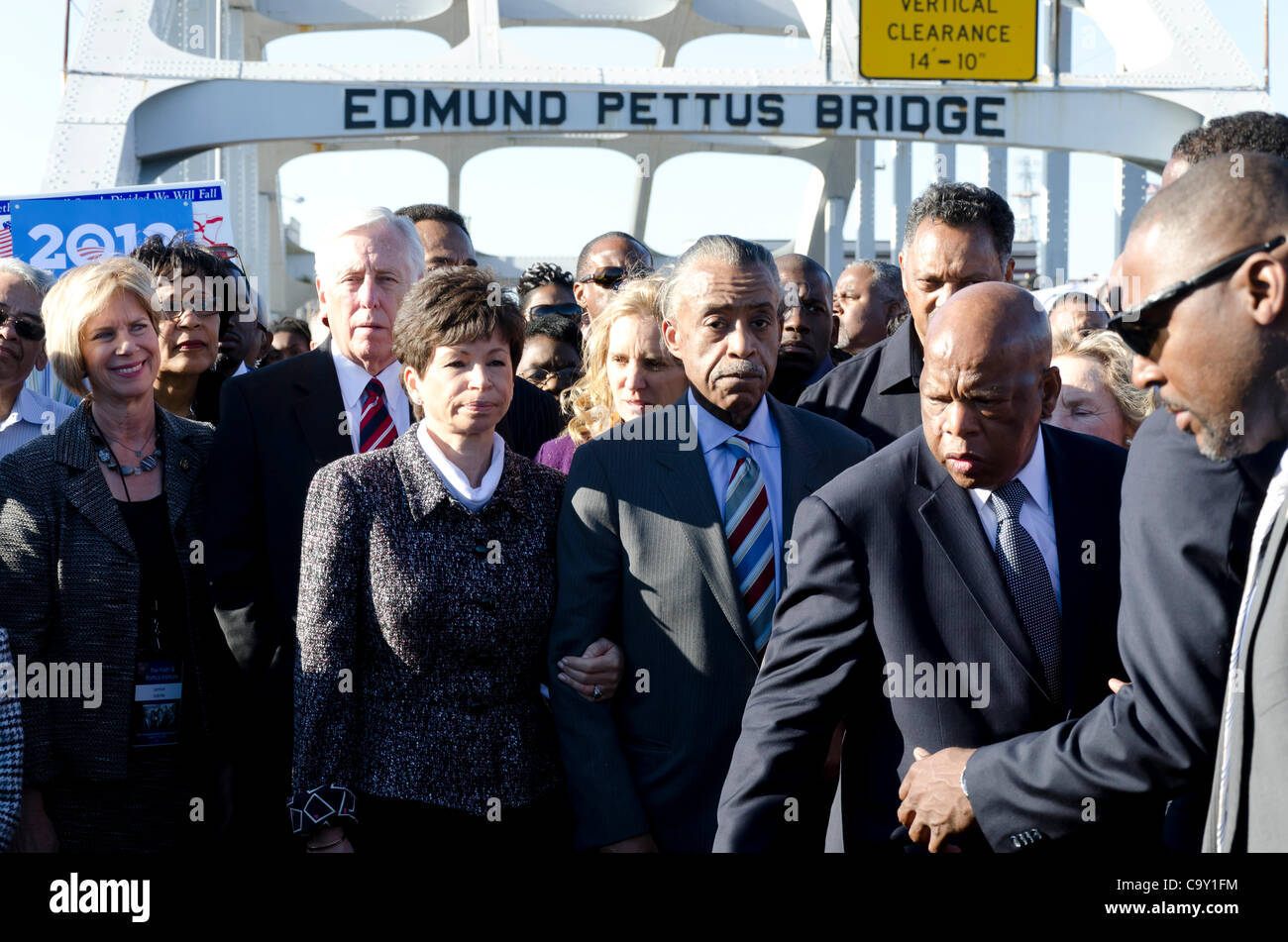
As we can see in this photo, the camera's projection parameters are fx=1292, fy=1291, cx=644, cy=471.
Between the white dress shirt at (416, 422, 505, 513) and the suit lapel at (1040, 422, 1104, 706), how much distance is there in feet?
4.45

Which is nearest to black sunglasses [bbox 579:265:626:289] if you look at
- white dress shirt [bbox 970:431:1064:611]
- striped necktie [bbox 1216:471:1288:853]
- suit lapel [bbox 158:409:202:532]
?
suit lapel [bbox 158:409:202:532]

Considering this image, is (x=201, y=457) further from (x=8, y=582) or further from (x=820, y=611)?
(x=820, y=611)

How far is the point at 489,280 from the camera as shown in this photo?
3.51m

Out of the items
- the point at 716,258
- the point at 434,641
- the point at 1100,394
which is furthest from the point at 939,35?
the point at 434,641

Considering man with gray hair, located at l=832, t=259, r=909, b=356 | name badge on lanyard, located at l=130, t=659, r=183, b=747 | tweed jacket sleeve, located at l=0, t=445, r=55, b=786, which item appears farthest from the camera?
man with gray hair, located at l=832, t=259, r=909, b=356

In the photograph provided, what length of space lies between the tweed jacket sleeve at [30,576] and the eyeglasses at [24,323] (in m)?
0.88

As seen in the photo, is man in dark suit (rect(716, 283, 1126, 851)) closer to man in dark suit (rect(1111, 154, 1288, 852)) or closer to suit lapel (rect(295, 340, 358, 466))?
man in dark suit (rect(1111, 154, 1288, 852))

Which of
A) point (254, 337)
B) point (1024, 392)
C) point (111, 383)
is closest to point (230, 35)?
point (254, 337)

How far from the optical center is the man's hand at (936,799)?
7.93 ft

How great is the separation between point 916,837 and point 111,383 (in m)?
2.63

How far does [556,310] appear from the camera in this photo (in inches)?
252

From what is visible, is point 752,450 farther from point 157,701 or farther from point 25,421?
point 25,421

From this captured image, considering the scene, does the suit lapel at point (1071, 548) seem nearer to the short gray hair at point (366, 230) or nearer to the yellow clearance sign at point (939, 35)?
the short gray hair at point (366, 230)

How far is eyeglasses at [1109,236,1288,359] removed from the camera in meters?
1.92
